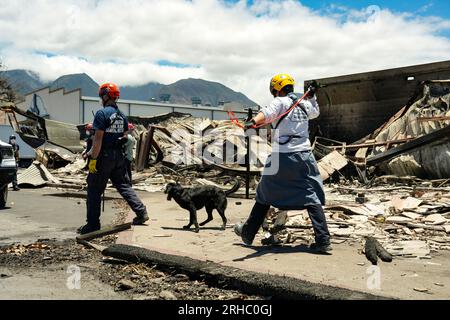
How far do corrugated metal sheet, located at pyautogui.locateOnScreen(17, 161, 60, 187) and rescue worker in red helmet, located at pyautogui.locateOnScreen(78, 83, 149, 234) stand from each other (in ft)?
33.3

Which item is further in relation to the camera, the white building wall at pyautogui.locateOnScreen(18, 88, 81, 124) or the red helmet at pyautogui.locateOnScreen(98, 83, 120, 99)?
the white building wall at pyautogui.locateOnScreen(18, 88, 81, 124)

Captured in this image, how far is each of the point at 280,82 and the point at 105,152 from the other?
2446 millimetres

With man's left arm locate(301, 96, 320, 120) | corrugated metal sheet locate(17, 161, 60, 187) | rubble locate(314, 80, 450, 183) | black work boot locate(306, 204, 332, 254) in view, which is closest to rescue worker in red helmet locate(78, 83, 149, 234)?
man's left arm locate(301, 96, 320, 120)

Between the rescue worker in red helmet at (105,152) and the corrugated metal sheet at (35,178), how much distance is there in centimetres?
1014

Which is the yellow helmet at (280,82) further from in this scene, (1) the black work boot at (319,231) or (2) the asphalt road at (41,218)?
(2) the asphalt road at (41,218)

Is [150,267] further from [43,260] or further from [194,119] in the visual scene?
[194,119]

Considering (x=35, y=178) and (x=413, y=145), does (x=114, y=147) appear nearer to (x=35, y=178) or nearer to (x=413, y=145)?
(x=413, y=145)

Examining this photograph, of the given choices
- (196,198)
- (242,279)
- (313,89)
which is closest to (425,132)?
(196,198)

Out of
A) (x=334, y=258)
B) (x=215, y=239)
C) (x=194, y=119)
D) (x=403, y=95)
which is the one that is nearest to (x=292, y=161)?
(x=334, y=258)

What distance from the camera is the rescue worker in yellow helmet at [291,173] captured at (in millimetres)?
5027

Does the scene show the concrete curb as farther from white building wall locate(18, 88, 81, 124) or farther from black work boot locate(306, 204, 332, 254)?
white building wall locate(18, 88, 81, 124)

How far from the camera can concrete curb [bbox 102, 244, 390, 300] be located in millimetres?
3484

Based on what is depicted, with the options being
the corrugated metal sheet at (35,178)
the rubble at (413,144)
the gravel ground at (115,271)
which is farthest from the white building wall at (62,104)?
the gravel ground at (115,271)
